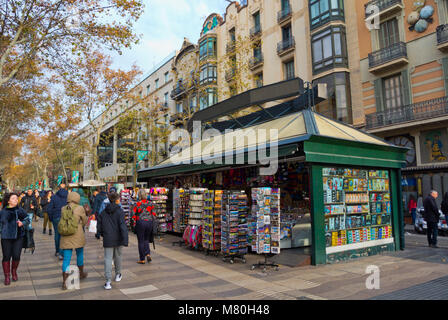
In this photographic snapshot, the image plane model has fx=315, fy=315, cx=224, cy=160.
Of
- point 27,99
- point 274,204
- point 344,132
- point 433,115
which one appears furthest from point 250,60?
point 274,204

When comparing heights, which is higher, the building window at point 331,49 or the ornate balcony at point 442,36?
the building window at point 331,49

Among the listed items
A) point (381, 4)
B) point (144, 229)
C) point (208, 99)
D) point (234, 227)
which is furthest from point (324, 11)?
point (144, 229)

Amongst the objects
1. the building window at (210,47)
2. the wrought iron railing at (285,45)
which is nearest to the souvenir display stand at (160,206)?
the wrought iron railing at (285,45)

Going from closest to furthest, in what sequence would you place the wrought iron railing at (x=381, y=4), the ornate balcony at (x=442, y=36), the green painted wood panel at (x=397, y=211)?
the green painted wood panel at (x=397, y=211) < the ornate balcony at (x=442, y=36) < the wrought iron railing at (x=381, y=4)

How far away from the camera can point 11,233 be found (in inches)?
245

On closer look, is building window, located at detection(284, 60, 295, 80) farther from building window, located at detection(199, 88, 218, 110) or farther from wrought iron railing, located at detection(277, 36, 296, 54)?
building window, located at detection(199, 88, 218, 110)

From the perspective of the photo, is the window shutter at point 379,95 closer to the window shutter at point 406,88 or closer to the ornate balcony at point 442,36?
the window shutter at point 406,88

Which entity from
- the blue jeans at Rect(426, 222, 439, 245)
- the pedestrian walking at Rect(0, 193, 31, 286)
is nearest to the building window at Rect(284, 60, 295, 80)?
the blue jeans at Rect(426, 222, 439, 245)

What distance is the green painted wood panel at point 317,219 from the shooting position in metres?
7.60

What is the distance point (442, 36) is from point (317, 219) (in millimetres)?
15239

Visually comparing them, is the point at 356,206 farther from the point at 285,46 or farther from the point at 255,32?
the point at 255,32

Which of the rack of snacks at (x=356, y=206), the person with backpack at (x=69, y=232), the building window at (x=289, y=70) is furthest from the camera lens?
the building window at (x=289, y=70)

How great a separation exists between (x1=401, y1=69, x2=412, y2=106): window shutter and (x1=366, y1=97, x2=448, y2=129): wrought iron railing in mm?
448

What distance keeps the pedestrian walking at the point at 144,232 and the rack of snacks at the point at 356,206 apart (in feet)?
Answer: 15.0
